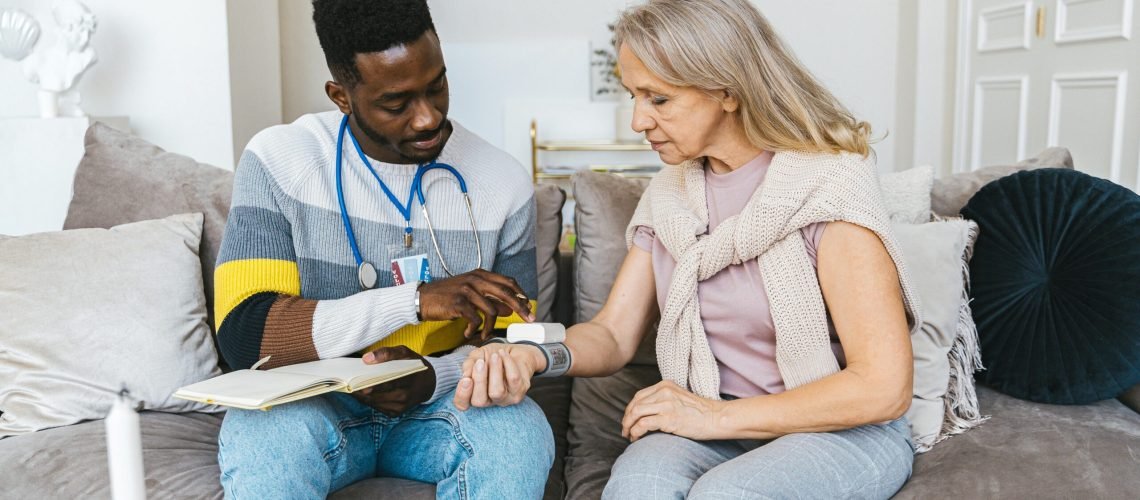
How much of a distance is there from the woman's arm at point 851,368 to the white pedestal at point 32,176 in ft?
6.99

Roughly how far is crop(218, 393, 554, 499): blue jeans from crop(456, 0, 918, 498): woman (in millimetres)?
63

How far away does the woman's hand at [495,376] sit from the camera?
1.45m

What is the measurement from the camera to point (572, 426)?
1.88 m

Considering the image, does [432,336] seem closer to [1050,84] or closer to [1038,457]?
[1038,457]

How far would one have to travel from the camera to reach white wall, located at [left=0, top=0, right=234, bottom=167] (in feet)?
10.4

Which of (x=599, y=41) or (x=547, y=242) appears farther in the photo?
(x=599, y=41)

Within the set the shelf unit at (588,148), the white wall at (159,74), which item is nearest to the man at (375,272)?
the white wall at (159,74)

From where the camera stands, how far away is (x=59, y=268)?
67.8 inches

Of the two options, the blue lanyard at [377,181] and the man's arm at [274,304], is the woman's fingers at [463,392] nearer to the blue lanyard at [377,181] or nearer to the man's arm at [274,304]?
the man's arm at [274,304]

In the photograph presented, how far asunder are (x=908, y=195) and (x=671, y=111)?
62cm

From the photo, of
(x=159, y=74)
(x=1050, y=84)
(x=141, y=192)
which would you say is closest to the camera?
(x=141, y=192)

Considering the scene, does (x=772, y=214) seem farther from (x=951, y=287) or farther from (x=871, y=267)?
(x=951, y=287)

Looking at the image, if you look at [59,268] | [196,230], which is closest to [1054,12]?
[196,230]

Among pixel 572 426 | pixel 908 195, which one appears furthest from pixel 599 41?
pixel 572 426
